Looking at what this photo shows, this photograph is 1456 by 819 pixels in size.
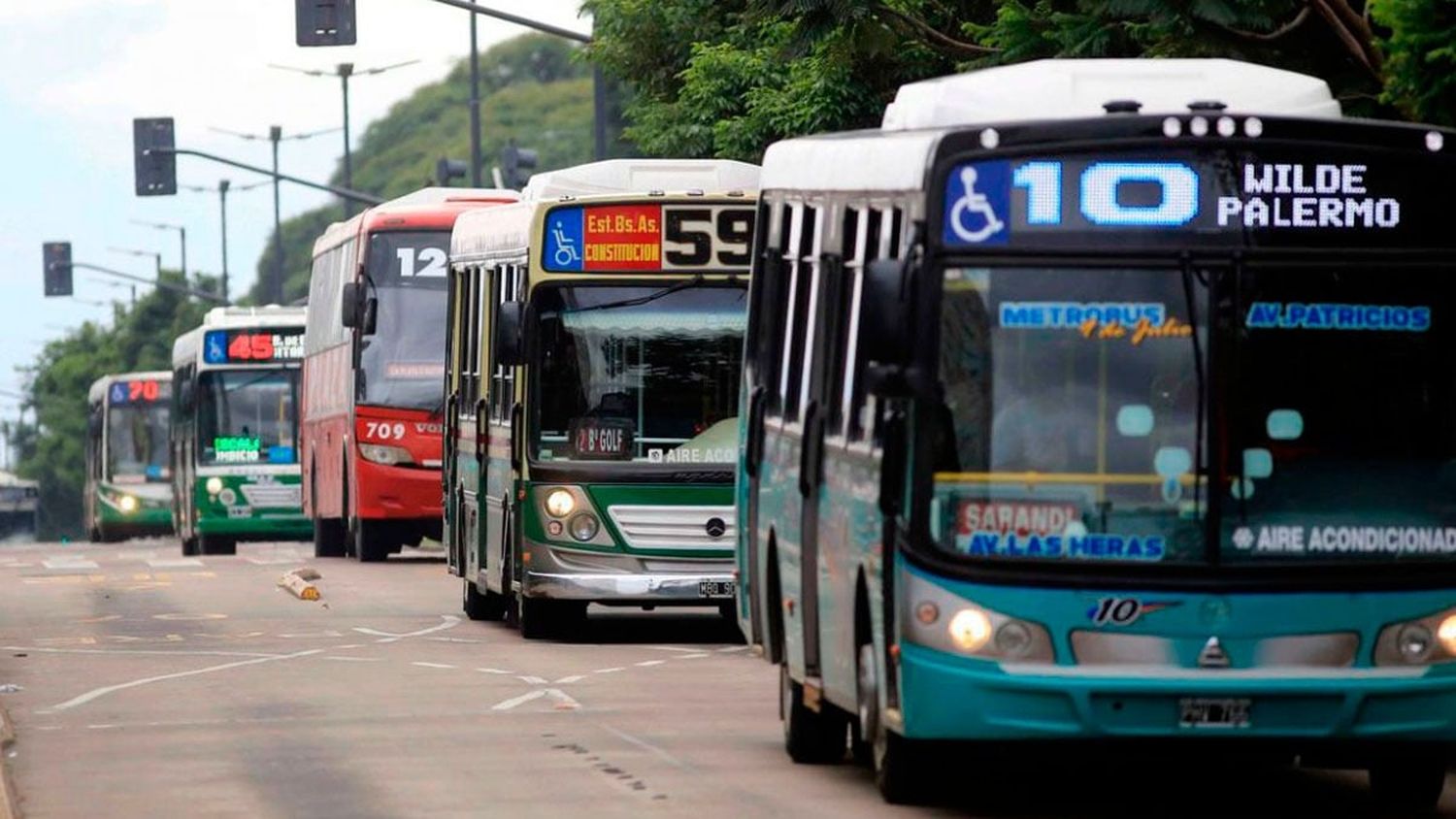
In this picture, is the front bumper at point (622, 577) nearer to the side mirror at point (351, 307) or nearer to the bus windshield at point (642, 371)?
the bus windshield at point (642, 371)

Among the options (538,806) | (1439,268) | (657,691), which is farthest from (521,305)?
(1439,268)

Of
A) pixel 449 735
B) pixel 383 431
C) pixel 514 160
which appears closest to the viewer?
pixel 449 735

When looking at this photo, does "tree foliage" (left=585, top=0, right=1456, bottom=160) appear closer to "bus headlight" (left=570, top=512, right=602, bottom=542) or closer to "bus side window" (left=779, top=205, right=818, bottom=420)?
"bus side window" (left=779, top=205, right=818, bottom=420)

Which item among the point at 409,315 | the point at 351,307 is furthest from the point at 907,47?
the point at 409,315

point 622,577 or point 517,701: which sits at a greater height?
point 622,577

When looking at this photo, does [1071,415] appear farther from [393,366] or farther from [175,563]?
[175,563]

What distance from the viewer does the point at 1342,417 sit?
12516mm

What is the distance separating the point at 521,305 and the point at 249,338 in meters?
27.1

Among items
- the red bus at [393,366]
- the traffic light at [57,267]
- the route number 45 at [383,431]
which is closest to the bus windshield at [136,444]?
the traffic light at [57,267]

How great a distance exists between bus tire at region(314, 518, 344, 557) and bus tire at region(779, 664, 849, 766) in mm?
27803

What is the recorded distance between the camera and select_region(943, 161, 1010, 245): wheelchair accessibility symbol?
41.0 ft

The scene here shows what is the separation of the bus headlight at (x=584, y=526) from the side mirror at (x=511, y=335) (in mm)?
1057

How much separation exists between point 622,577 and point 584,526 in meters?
0.42

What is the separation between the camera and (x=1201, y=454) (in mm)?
12367
